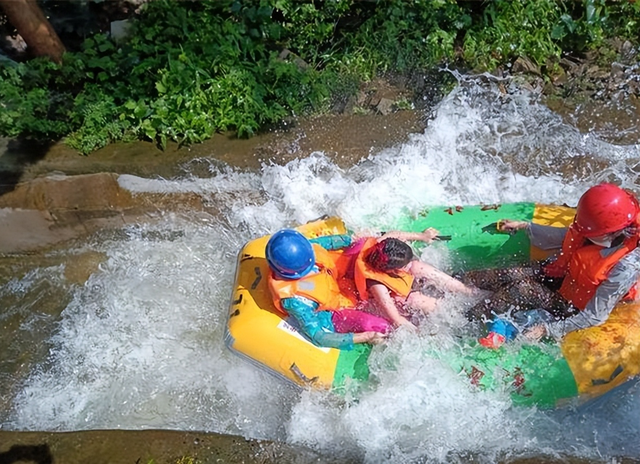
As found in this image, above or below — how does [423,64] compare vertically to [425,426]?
above

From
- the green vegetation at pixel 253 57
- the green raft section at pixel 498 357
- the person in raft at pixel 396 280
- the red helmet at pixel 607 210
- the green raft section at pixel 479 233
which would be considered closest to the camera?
the red helmet at pixel 607 210

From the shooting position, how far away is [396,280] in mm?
4566

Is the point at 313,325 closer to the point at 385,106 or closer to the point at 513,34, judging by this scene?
the point at 385,106

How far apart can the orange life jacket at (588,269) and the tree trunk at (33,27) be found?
5.67 m

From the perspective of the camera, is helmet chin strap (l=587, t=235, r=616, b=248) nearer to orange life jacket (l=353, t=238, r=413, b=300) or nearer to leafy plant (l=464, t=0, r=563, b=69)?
orange life jacket (l=353, t=238, r=413, b=300)

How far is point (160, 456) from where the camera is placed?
4.21 m

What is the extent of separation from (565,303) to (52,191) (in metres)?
4.60

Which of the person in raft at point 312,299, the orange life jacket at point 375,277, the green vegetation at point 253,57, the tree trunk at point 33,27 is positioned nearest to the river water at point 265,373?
the person in raft at point 312,299

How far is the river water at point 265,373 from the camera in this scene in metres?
4.35

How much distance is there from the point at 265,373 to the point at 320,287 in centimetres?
81

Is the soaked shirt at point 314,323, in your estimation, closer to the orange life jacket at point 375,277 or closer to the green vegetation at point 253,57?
the orange life jacket at point 375,277

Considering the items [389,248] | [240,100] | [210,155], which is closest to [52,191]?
[210,155]

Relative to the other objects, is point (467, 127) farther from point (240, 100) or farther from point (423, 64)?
point (240, 100)

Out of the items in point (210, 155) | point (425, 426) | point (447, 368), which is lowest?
point (425, 426)
